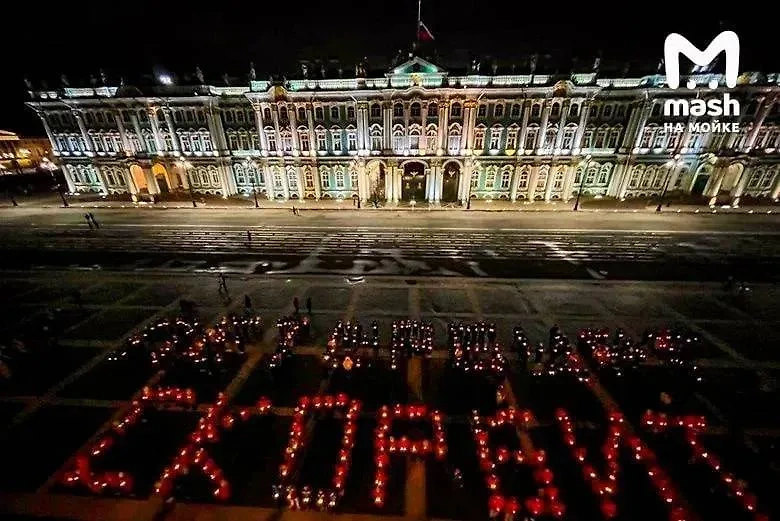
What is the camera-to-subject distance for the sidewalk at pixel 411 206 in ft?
145

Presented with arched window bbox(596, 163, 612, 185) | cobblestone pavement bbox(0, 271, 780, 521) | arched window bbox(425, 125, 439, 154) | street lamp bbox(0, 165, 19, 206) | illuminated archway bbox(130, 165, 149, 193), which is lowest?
cobblestone pavement bbox(0, 271, 780, 521)

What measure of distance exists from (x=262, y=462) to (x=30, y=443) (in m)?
8.50

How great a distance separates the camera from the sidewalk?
4434 cm

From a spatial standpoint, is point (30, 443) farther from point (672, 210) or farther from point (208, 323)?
point (672, 210)

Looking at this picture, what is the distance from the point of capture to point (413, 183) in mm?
52125

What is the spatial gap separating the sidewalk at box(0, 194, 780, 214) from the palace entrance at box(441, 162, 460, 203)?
7.10 feet

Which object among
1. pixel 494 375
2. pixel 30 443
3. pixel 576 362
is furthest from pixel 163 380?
pixel 576 362

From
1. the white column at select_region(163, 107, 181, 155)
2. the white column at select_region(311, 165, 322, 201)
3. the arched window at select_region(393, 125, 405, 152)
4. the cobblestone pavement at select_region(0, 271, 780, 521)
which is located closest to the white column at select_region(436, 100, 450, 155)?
the arched window at select_region(393, 125, 405, 152)

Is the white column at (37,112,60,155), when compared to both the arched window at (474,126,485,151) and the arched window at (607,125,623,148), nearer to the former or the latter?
the arched window at (474,126,485,151)

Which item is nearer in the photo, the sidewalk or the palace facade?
the palace facade

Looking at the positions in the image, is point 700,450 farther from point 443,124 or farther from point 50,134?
point 50,134

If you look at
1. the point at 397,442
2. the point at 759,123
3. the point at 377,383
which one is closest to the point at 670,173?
the point at 759,123

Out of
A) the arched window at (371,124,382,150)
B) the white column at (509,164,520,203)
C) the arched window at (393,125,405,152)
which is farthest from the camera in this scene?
the white column at (509,164,520,203)

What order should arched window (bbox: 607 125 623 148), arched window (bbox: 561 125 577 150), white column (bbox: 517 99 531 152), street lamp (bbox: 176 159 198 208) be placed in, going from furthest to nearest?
1. street lamp (bbox: 176 159 198 208)
2. arched window (bbox: 607 125 623 148)
3. arched window (bbox: 561 125 577 150)
4. white column (bbox: 517 99 531 152)
